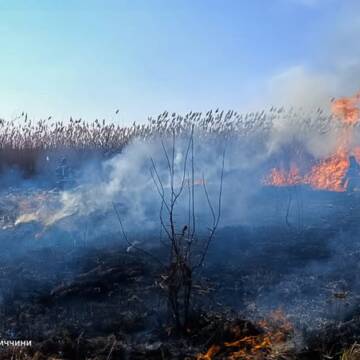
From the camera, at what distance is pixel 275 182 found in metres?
12.5

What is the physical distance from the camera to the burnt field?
5.01m

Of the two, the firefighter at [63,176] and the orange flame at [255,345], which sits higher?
the firefighter at [63,176]

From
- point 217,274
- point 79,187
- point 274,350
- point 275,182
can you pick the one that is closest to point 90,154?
point 79,187

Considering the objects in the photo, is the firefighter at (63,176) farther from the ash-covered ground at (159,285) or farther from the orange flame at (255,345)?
the orange flame at (255,345)

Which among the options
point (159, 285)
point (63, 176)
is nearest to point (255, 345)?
point (159, 285)

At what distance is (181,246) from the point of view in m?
6.92

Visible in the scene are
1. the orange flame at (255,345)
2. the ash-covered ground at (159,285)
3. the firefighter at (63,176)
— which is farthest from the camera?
the firefighter at (63,176)

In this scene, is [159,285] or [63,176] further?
[63,176]

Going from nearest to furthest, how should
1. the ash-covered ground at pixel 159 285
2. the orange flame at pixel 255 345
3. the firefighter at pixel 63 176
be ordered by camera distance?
the orange flame at pixel 255 345 < the ash-covered ground at pixel 159 285 < the firefighter at pixel 63 176

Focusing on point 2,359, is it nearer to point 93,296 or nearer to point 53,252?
point 93,296

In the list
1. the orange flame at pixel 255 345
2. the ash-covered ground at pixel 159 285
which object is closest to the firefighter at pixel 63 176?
the ash-covered ground at pixel 159 285

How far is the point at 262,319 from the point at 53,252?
5028 millimetres

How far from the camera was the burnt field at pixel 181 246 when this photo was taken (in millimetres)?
5012

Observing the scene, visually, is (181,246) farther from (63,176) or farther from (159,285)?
(63,176)
